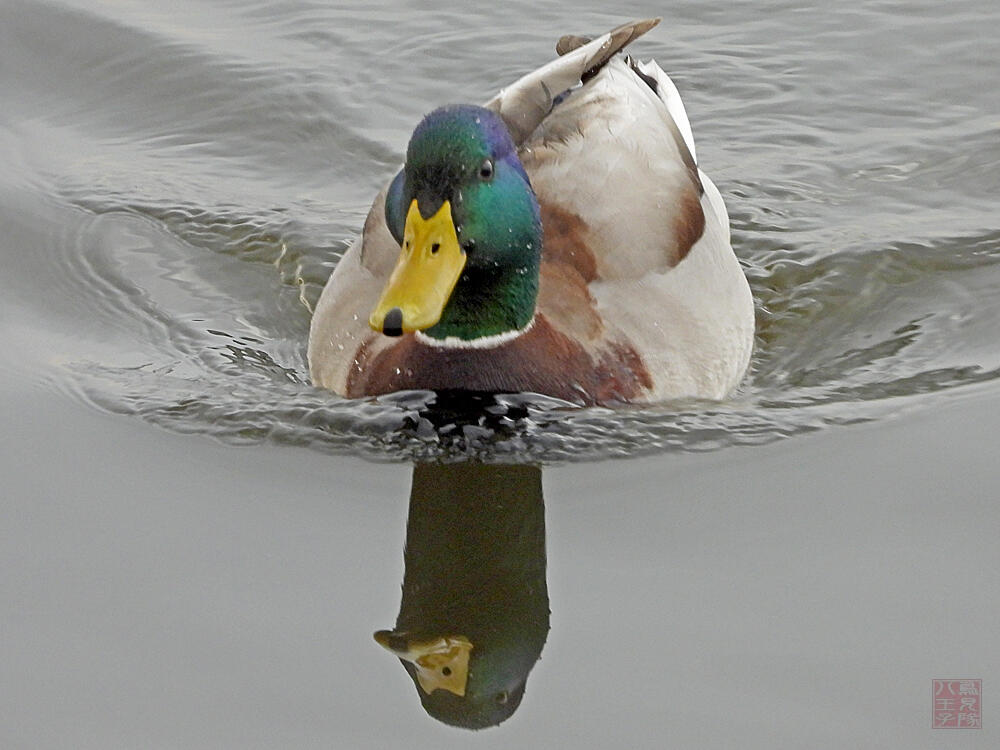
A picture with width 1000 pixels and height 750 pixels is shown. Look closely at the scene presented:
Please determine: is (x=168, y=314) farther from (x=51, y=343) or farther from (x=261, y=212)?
(x=261, y=212)

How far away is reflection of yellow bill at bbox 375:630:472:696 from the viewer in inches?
Answer: 190

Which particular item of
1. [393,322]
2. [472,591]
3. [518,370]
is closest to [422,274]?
[393,322]

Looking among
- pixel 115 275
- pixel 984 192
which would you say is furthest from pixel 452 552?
pixel 984 192

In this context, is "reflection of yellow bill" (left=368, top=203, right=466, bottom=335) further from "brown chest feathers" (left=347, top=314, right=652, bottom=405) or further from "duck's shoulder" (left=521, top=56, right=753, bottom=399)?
"duck's shoulder" (left=521, top=56, right=753, bottom=399)

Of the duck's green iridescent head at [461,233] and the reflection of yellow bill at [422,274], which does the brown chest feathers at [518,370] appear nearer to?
the duck's green iridescent head at [461,233]

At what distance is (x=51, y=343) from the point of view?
709cm

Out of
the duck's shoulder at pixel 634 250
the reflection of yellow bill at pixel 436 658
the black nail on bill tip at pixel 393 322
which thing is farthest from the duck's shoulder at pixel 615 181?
the reflection of yellow bill at pixel 436 658

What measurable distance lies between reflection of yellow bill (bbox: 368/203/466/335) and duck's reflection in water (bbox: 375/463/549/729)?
0.64 meters

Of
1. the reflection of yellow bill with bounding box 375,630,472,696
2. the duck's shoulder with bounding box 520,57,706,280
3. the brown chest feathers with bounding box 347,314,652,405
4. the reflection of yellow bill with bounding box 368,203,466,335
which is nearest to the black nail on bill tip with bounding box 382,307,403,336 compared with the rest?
the reflection of yellow bill with bounding box 368,203,466,335

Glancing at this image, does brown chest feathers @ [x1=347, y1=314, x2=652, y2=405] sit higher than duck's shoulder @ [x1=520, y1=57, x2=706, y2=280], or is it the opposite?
duck's shoulder @ [x1=520, y1=57, x2=706, y2=280]

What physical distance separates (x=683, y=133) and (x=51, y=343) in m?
2.90

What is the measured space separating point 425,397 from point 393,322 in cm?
80

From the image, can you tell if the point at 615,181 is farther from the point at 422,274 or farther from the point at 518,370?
the point at 422,274

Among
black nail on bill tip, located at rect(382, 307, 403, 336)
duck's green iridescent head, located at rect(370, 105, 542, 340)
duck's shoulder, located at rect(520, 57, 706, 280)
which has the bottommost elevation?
black nail on bill tip, located at rect(382, 307, 403, 336)
